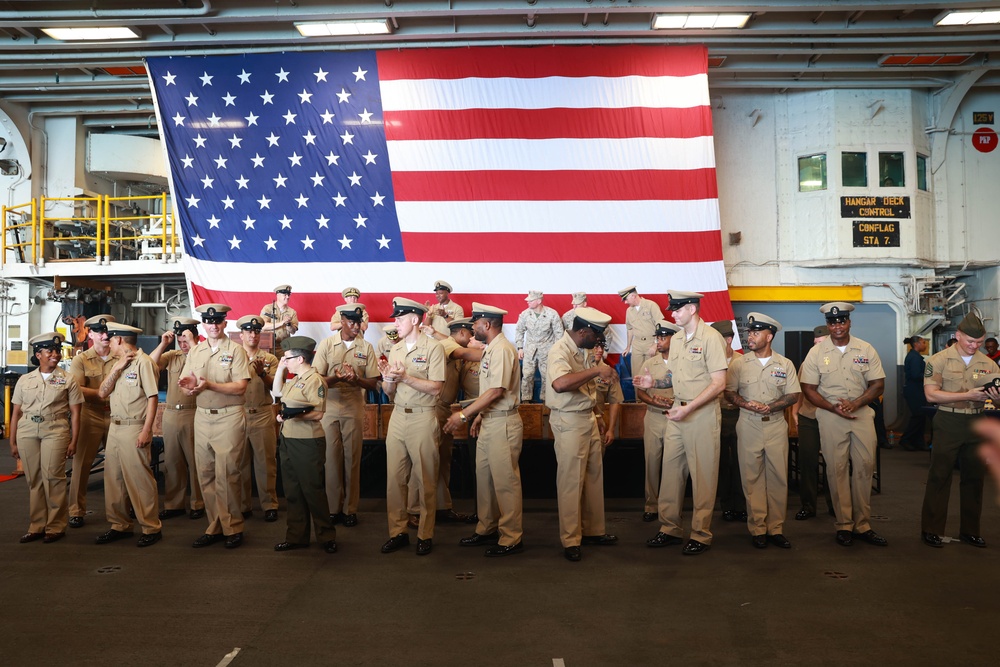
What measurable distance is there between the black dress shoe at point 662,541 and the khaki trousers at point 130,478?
4.03 meters

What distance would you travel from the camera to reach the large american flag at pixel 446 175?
31.9ft

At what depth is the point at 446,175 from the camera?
32.3ft

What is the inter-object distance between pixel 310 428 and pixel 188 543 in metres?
1.50

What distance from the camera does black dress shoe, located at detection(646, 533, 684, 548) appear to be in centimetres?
525

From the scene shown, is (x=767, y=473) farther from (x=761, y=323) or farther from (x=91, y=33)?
(x=91, y=33)

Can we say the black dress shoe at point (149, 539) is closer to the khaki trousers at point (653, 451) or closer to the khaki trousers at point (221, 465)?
the khaki trousers at point (221, 465)

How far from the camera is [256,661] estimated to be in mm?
3389

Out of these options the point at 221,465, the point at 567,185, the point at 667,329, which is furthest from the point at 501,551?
the point at 567,185

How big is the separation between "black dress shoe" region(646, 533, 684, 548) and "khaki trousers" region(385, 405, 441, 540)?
1.75 metres

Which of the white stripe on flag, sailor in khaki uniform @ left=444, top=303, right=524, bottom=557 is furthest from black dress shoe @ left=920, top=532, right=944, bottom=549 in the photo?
the white stripe on flag

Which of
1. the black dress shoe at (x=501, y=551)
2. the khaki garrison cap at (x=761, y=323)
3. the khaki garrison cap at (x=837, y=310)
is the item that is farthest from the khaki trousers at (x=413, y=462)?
the khaki garrison cap at (x=837, y=310)

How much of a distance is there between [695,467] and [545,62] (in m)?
7.08

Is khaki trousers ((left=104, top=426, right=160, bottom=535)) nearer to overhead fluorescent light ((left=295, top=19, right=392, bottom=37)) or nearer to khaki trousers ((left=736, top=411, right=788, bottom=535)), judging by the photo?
khaki trousers ((left=736, top=411, right=788, bottom=535))

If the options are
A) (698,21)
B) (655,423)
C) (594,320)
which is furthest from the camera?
(698,21)
